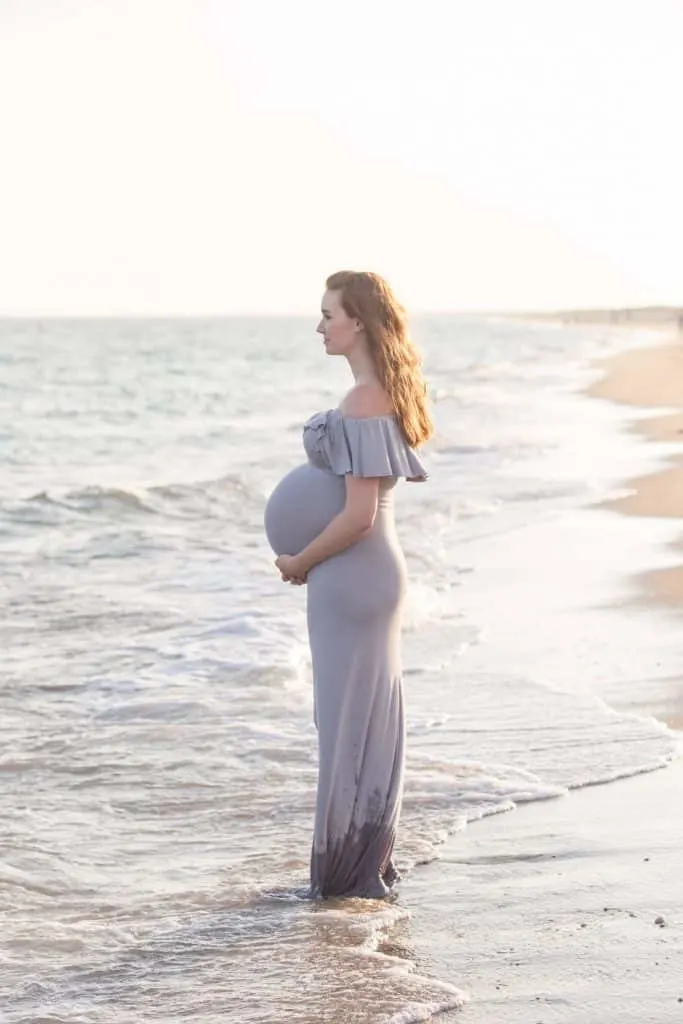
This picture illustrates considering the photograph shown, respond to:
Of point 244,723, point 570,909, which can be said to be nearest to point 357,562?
point 570,909

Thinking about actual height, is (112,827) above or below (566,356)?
below

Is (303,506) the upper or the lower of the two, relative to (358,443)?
lower

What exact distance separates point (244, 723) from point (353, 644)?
2.50 meters

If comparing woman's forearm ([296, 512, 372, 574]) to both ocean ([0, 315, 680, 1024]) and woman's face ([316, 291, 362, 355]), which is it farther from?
ocean ([0, 315, 680, 1024])

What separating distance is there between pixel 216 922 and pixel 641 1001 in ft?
4.68

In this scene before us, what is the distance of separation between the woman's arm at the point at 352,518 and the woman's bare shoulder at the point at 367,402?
19cm

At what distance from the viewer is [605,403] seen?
104 ft

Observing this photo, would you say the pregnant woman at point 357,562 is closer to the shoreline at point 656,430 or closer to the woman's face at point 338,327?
the woman's face at point 338,327

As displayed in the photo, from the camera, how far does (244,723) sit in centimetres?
713

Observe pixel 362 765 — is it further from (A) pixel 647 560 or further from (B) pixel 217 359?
(B) pixel 217 359

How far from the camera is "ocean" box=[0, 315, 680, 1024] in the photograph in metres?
4.38

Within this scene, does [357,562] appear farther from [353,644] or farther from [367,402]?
[367,402]

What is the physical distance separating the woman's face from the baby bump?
381 millimetres

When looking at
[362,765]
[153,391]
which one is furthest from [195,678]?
[153,391]
